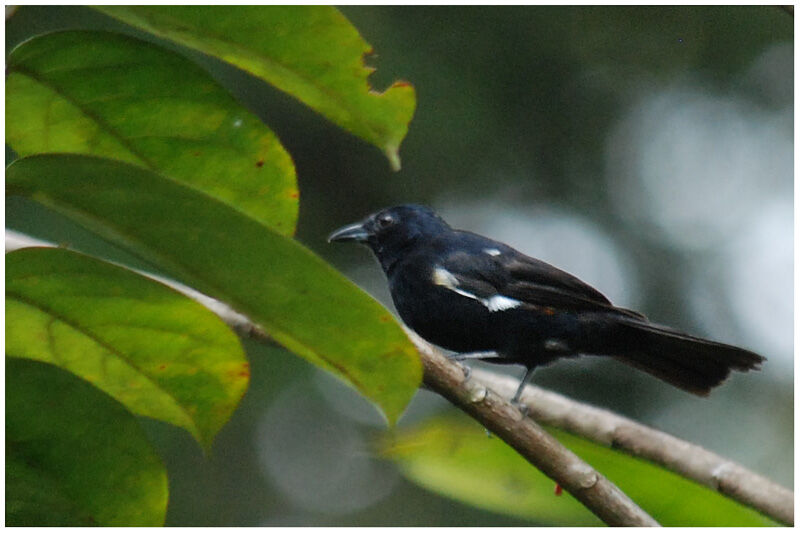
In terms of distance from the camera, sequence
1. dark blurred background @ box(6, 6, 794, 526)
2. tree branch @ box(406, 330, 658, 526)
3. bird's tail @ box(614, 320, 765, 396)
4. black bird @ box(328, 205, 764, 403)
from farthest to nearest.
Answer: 1. dark blurred background @ box(6, 6, 794, 526)
2. black bird @ box(328, 205, 764, 403)
3. bird's tail @ box(614, 320, 765, 396)
4. tree branch @ box(406, 330, 658, 526)

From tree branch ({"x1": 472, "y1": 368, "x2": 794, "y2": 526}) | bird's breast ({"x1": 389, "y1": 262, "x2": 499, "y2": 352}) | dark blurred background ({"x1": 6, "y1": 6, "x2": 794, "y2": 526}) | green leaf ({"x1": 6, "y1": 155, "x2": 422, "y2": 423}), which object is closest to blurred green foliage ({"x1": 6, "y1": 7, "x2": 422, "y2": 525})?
green leaf ({"x1": 6, "y1": 155, "x2": 422, "y2": 423})

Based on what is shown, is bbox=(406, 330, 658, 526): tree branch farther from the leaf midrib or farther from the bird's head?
the bird's head

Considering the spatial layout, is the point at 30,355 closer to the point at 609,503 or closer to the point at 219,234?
the point at 219,234

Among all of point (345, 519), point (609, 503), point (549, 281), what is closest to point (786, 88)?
point (549, 281)

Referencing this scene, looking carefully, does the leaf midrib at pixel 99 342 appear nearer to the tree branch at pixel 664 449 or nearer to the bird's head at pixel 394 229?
the tree branch at pixel 664 449

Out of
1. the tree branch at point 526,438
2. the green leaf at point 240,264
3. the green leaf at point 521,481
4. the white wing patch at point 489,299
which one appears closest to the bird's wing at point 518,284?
the white wing patch at point 489,299

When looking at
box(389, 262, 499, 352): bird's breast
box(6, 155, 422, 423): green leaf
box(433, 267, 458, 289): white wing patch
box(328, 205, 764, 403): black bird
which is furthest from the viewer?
box(433, 267, 458, 289): white wing patch
